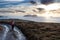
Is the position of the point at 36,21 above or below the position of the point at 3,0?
below

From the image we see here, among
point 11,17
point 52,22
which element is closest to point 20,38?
point 11,17

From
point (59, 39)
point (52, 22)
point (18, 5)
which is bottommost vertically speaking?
point (59, 39)

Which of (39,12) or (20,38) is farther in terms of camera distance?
(39,12)

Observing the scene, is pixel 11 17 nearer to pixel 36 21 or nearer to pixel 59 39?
pixel 36 21

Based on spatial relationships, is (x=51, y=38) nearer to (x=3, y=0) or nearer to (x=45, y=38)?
(x=45, y=38)

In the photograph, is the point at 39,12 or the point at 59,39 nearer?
the point at 59,39

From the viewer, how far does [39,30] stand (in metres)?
3.01

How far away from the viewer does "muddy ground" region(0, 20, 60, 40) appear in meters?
2.91

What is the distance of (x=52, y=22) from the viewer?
311 cm

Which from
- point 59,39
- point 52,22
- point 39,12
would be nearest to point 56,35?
point 59,39

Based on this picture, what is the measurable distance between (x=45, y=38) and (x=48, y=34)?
109 mm

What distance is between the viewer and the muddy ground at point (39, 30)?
9.55 feet

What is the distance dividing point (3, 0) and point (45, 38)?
1159 millimetres

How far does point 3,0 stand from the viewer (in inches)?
128
